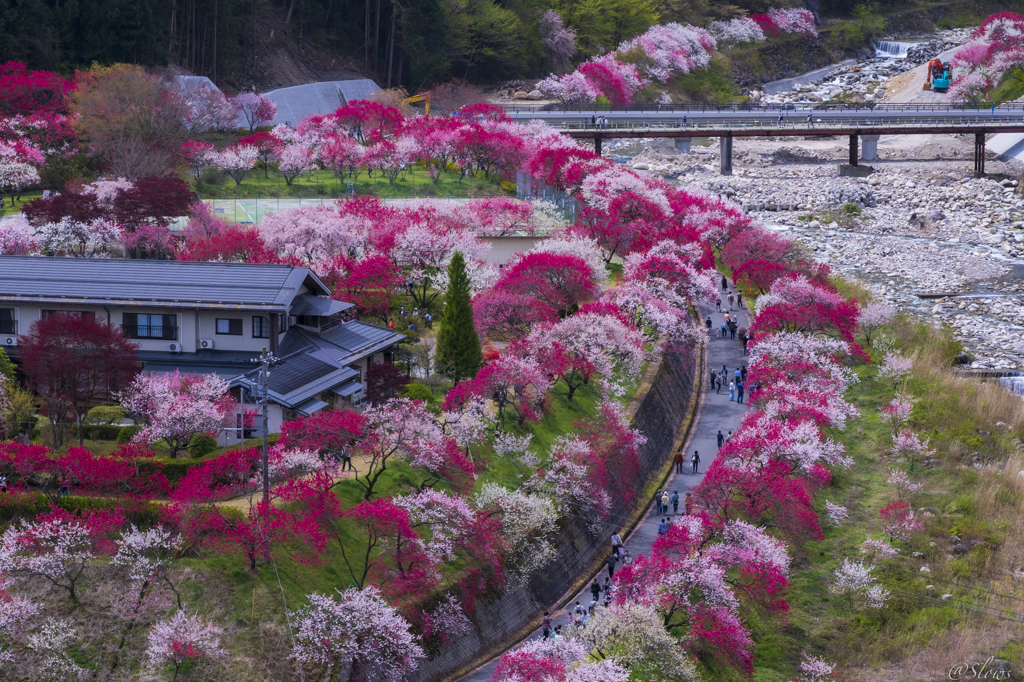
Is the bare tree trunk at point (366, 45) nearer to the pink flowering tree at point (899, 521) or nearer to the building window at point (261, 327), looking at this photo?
the building window at point (261, 327)

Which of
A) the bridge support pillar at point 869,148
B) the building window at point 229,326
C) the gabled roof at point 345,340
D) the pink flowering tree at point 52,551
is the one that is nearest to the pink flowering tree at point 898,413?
the gabled roof at point 345,340

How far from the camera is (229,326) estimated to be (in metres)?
40.3

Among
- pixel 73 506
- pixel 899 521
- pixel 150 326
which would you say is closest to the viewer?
pixel 73 506

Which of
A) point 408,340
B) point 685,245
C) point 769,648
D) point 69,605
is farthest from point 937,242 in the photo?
point 69,605

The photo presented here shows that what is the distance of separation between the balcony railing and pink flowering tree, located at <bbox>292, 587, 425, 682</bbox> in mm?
14950

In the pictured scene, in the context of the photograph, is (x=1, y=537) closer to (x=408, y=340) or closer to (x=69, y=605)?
(x=69, y=605)

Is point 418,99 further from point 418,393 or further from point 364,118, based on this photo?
point 418,393

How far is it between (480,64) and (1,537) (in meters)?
99.3

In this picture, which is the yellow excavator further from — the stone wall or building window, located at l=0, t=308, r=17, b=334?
building window, located at l=0, t=308, r=17, b=334

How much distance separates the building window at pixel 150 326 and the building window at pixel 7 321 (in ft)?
12.5

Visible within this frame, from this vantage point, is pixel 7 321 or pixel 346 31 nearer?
pixel 7 321

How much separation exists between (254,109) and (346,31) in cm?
2778

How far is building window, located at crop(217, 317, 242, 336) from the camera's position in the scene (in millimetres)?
40281

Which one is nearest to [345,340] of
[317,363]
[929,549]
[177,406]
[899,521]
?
[317,363]
